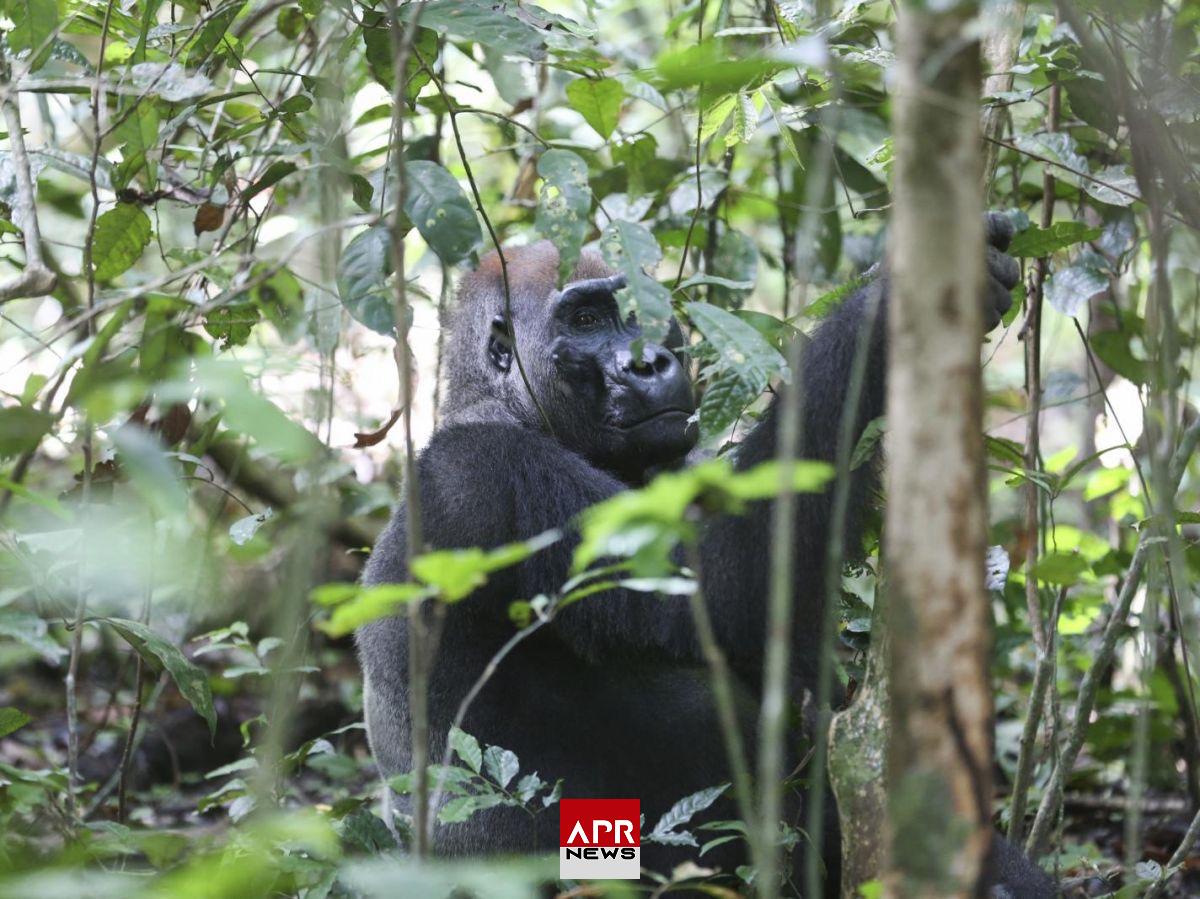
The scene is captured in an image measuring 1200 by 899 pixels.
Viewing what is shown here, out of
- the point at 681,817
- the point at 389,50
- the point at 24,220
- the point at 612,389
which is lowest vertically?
the point at 681,817

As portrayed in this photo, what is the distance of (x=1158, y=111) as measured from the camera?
2709 millimetres

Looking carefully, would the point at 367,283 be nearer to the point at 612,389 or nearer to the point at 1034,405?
the point at 612,389

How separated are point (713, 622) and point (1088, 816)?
8.11 ft

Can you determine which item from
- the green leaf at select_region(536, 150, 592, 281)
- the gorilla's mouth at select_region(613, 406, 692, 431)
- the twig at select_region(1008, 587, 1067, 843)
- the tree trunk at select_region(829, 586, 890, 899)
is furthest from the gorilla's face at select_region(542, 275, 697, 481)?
the tree trunk at select_region(829, 586, 890, 899)

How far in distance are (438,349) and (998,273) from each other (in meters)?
1.97

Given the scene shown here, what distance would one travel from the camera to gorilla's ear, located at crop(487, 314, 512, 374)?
3717 millimetres

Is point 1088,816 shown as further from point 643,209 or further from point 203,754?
point 203,754

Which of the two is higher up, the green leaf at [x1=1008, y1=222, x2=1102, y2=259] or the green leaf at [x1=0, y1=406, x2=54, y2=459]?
the green leaf at [x1=1008, y1=222, x2=1102, y2=259]

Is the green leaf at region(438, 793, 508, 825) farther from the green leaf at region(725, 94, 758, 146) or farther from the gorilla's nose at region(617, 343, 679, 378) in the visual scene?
the green leaf at region(725, 94, 758, 146)

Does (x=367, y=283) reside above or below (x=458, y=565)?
above

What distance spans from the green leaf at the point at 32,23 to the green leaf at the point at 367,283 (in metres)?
1.08

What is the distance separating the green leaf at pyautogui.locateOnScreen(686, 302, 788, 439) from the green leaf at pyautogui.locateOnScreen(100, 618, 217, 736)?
1.33 m

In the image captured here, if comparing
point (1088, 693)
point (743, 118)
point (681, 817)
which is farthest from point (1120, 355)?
point (681, 817)

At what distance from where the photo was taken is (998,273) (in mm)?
2686
